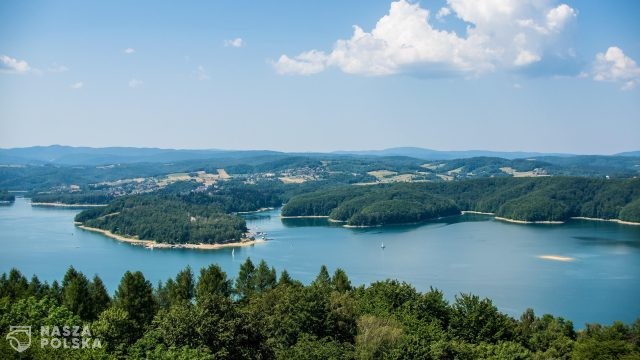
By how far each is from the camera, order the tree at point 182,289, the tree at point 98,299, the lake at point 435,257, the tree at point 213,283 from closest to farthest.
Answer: the tree at point 98,299 → the tree at point 182,289 → the tree at point 213,283 → the lake at point 435,257

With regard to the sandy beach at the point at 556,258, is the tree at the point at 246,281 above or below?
above

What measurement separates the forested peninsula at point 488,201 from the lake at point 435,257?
3.91 metres

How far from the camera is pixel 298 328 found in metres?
14.8

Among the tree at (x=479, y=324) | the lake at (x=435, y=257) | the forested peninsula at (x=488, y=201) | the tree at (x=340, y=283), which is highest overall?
the tree at (x=479, y=324)

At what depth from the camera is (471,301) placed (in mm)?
16719

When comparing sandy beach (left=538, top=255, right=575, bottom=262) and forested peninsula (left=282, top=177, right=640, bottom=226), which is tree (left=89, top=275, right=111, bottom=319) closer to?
sandy beach (left=538, top=255, right=575, bottom=262)

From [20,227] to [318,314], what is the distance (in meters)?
60.3

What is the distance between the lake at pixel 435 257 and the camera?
34.0m

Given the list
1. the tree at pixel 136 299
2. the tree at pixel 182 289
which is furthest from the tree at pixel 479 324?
the tree at pixel 182 289

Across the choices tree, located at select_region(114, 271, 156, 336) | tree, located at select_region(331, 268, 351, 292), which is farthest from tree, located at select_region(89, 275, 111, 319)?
tree, located at select_region(331, 268, 351, 292)

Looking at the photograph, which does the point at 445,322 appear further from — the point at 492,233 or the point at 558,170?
the point at 558,170

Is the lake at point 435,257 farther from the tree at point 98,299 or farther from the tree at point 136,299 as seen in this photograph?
the tree at point 136,299

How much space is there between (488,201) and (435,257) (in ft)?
138

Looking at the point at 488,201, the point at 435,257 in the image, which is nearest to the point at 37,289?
the point at 435,257
